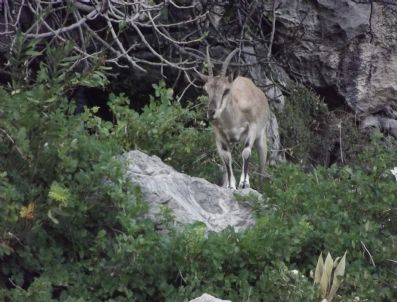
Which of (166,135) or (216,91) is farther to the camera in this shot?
(216,91)

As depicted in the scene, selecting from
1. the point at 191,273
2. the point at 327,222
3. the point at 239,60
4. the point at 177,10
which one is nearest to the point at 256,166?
the point at 239,60

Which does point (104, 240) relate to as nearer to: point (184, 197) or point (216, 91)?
point (184, 197)

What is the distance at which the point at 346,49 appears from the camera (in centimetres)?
1273

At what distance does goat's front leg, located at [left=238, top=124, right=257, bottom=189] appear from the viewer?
374 inches

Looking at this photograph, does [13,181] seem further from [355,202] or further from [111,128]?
[355,202]

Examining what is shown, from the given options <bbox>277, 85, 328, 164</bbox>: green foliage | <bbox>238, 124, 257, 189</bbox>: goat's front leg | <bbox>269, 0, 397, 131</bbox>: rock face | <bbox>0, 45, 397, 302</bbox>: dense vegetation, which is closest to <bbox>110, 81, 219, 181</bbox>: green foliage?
<bbox>238, 124, 257, 189</bbox>: goat's front leg

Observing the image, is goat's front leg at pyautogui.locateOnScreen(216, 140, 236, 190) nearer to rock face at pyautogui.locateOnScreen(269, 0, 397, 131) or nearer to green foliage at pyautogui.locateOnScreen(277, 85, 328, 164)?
green foliage at pyautogui.locateOnScreen(277, 85, 328, 164)

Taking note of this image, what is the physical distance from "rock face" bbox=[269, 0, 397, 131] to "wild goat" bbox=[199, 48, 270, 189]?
214 cm

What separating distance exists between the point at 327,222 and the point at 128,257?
5.51 ft

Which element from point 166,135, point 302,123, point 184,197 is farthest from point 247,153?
point 302,123

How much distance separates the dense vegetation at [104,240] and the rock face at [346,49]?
5404 millimetres

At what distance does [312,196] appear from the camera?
25.5 feet

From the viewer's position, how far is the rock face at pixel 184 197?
731 centimetres

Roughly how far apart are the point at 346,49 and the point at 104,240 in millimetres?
6846
